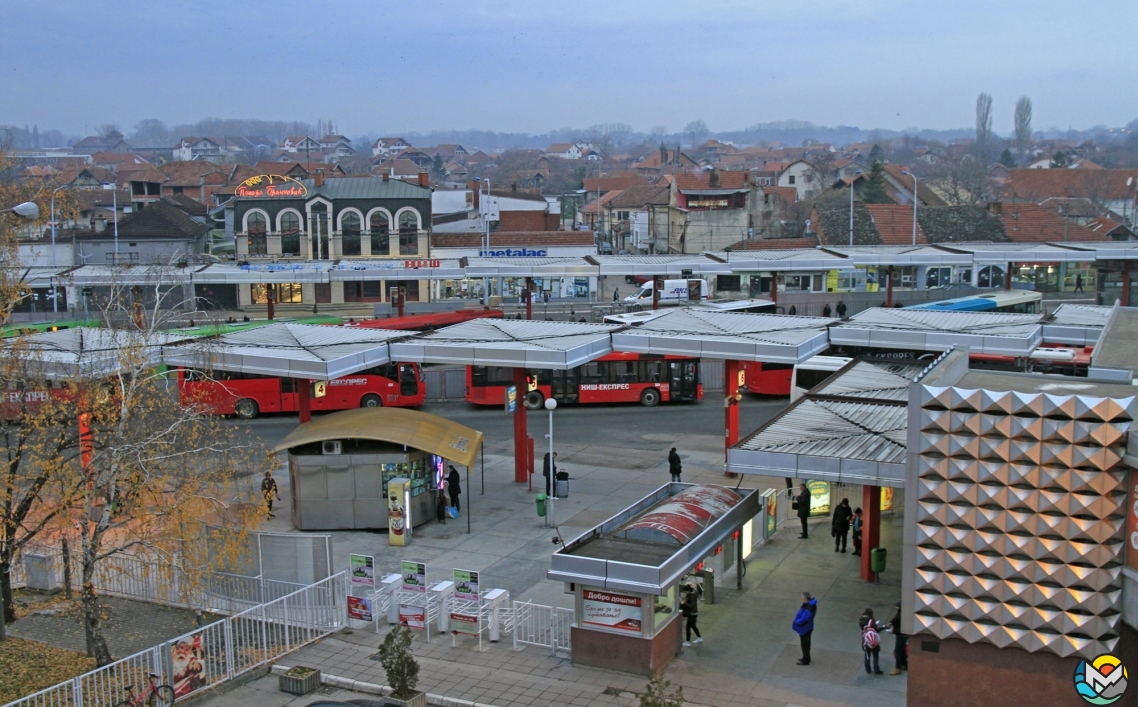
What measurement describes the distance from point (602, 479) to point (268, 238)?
128ft

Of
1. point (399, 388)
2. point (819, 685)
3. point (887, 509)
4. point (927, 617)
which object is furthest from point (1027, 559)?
point (399, 388)

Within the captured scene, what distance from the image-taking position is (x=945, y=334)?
24938 mm

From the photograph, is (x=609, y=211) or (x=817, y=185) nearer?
(x=609, y=211)

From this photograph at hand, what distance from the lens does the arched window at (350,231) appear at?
59625 mm

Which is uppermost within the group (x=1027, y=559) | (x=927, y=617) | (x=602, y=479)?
(x=1027, y=559)

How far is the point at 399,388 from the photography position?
3369 cm

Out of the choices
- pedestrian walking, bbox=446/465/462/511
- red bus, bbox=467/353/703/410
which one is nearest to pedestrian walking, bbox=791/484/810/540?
pedestrian walking, bbox=446/465/462/511

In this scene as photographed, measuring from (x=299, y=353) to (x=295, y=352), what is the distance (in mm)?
188

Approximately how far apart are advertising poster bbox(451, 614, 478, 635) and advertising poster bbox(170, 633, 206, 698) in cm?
372

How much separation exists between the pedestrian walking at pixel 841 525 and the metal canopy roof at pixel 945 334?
5.91 metres

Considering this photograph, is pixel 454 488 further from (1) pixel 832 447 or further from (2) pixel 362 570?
(1) pixel 832 447

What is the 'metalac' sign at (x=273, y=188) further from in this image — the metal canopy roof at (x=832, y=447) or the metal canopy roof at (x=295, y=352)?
the metal canopy roof at (x=832, y=447)

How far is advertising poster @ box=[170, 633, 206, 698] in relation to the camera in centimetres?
1417

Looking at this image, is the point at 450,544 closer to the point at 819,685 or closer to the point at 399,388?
the point at 819,685
